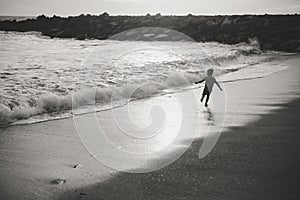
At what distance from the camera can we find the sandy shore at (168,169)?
313 cm

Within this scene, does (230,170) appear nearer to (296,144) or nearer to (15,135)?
(296,144)

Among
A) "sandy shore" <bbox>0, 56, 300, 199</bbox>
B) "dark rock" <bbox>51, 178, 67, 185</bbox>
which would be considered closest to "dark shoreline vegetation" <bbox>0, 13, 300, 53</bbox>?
"sandy shore" <bbox>0, 56, 300, 199</bbox>

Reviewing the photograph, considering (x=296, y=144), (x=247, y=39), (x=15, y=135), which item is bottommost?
(x=15, y=135)

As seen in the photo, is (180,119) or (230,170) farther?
(180,119)

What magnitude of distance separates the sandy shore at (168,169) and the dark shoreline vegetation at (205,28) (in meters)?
26.4

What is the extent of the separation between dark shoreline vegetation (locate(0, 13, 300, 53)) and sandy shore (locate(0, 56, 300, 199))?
26.4m

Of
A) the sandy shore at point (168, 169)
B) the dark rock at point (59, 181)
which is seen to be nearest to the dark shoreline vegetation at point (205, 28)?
the sandy shore at point (168, 169)

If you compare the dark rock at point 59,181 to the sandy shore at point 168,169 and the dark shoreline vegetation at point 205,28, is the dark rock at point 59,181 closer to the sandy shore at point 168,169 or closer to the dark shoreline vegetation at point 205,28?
the sandy shore at point 168,169

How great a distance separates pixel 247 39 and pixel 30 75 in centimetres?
2624

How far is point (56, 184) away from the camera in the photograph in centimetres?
335

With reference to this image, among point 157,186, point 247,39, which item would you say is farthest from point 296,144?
point 247,39

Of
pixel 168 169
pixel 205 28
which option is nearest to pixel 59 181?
pixel 168 169

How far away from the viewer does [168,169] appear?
3.74m

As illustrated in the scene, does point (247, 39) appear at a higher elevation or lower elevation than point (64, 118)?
higher
